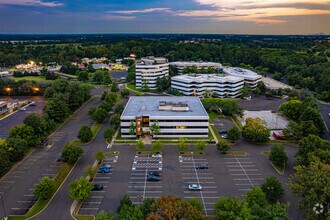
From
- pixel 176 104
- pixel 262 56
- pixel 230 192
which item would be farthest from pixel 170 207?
pixel 262 56

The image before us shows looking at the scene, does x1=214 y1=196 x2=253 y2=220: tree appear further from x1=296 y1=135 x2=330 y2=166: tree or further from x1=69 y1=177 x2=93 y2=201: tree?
x1=296 y1=135 x2=330 y2=166: tree

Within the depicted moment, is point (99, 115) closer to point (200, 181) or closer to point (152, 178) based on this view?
point (152, 178)

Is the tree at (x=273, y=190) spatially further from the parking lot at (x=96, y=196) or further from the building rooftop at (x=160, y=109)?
the building rooftop at (x=160, y=109)

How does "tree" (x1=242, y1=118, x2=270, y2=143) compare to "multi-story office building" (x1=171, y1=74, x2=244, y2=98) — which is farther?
"multi-story office building" (x1=171, y1=74, x2=244, y2=98)

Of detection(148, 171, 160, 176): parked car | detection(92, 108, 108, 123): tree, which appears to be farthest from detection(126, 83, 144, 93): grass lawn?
detection(148, 171, 160, 176): parked car

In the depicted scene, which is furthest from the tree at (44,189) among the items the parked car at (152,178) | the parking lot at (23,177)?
the parked car at (152,178)

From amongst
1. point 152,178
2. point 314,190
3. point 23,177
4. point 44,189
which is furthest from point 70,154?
point 314,190
